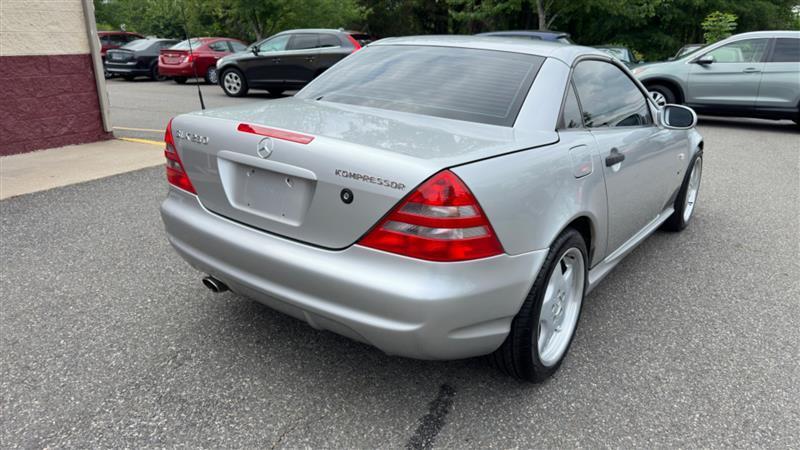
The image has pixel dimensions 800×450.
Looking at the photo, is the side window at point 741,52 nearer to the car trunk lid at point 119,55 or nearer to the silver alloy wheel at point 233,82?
the silver alloy wheel at point 233,82

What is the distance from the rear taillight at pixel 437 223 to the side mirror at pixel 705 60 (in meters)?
11.1

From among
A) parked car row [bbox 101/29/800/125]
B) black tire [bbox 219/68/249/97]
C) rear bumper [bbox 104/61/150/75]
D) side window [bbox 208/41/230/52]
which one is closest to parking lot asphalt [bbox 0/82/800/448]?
parked car row [bbox 101/29/800/125]

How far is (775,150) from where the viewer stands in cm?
915

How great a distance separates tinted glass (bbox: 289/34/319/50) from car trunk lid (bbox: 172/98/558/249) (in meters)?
12.0

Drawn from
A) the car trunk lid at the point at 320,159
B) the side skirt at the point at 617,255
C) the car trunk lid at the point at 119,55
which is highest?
the car trunk lid at the point at 320,159

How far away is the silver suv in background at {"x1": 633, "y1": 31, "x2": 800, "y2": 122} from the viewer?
10750mm

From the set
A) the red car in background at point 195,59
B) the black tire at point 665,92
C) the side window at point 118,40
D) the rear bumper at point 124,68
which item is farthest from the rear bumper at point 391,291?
the side window at point 118,40

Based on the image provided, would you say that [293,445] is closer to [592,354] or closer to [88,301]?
[592,354]

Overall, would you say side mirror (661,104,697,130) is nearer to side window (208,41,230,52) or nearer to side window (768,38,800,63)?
→ side window (768,38,800,63)

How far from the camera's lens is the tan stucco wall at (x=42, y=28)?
6.74 meters

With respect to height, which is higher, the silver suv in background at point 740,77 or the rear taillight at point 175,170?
the rear taillight at point 175,170

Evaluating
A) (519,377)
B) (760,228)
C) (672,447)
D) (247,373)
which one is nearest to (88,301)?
(247,373)

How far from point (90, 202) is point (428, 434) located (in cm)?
426

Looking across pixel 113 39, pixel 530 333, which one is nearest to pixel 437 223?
pixel 530 333
